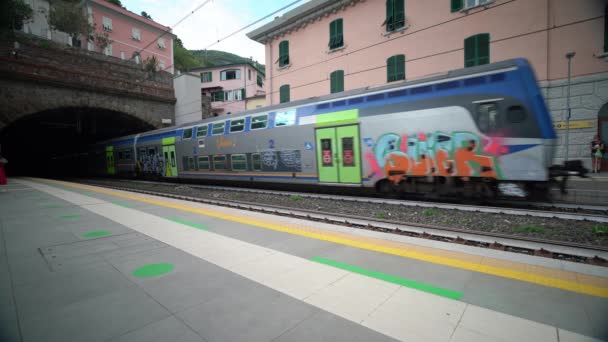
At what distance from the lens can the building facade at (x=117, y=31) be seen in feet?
104

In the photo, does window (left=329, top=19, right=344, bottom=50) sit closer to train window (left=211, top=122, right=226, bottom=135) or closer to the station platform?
train window (left=211, top=122, right=226, bottom=135)

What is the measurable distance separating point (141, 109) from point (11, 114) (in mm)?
8362

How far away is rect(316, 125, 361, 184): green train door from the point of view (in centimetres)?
930

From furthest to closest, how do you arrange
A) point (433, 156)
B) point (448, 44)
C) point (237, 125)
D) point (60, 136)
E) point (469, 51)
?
1. point (60, 136)
2. point (448, 44)
3. point (469, 51)
4. point (237, 125)
5. point (433, 156)

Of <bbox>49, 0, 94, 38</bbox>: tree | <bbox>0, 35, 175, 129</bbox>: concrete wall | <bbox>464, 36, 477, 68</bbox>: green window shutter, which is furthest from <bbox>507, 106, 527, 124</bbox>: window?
<bbox>49, 0, 94, 38</bbox>: tree

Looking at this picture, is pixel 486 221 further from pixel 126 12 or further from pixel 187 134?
pixel 126 12

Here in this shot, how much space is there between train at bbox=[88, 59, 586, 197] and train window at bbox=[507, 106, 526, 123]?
0.02 meters

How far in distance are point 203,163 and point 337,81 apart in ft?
33.5

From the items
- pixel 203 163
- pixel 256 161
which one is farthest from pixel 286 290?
pixel 203 163

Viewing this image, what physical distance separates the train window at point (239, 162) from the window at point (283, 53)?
11.3 m

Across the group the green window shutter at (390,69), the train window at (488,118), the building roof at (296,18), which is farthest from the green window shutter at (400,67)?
the train window at (488,118)

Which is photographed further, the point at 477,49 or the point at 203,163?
the point at 203,163

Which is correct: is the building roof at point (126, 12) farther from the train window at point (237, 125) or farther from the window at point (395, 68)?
the window at point (395, 68)

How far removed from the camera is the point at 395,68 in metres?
15.7
